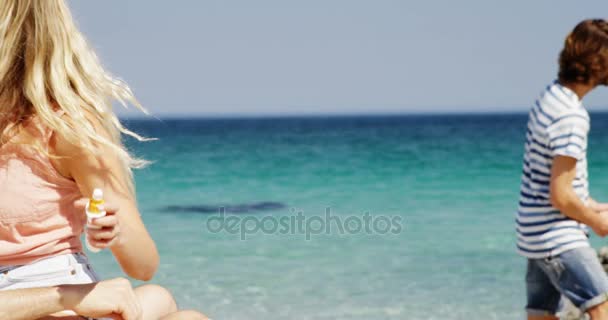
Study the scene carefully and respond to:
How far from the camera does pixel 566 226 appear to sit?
3564mm

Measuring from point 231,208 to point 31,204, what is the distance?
44.8 feet

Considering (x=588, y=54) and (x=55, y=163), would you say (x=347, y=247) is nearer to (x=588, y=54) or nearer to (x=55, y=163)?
(x=588, y=54)

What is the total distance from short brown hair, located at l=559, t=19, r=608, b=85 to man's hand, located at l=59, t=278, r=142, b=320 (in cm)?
214

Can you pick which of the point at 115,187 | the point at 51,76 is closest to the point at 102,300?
the point at 115,187

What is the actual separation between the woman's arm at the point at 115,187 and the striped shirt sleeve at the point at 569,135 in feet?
6.00

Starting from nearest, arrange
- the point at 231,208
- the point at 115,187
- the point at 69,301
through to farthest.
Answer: the point at 69,301 < the point at 115,187 < the point at 231,208

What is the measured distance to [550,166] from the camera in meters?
3.54

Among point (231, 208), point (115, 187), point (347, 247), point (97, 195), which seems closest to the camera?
point (97, 195)

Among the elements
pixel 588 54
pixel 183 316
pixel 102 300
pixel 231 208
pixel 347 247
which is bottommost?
pixel 231 208

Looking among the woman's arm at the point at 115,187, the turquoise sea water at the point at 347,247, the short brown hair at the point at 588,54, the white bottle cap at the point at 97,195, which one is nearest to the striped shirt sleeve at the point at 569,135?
the short brown hair at the point at 588,54

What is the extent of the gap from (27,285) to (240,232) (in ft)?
33.1

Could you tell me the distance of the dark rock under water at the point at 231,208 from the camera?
15.0m

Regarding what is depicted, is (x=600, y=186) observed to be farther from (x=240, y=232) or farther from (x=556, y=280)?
(x=556, y=280)

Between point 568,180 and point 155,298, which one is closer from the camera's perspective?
point 155,298
